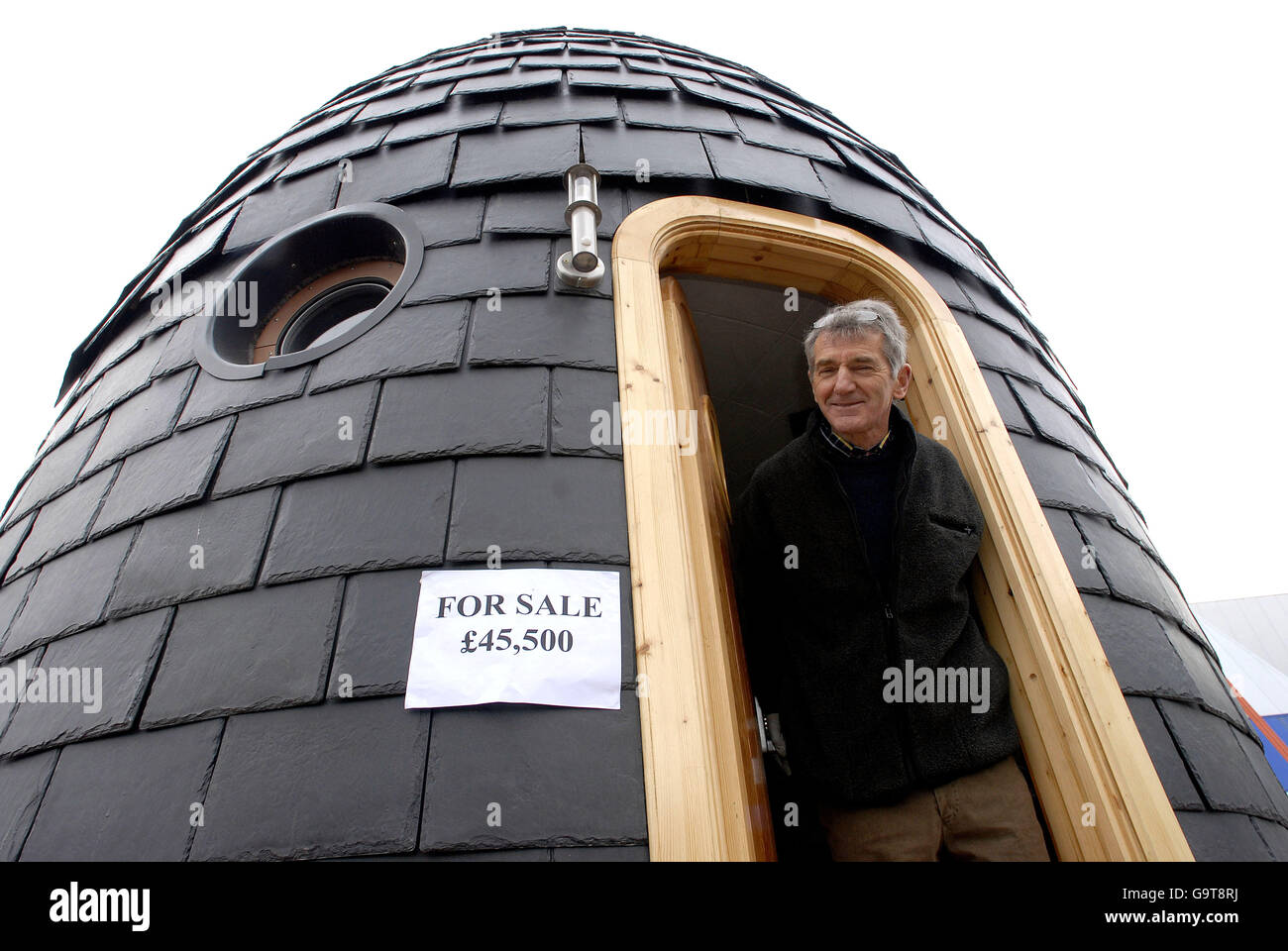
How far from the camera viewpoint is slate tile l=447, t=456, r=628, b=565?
1.75 metres

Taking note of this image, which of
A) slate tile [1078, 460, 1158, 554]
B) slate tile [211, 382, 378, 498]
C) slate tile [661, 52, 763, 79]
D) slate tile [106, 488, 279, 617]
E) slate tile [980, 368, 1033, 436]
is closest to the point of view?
slate tile [106, 488, 279, 617]

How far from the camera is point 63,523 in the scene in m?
2.37

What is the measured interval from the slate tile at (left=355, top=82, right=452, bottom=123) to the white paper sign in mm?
2301

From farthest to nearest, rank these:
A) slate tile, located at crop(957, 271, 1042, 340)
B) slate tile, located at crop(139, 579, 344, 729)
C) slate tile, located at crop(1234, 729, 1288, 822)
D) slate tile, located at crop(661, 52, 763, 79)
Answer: slate tile, located at crop(661, 52, 763, 79)
slate tile, located at crop(957, 271, 1042, 340)
slate tile, located at crop(1234, 729, 1288, 822)
slate tile, located at crop(139, 579, 344, 729)

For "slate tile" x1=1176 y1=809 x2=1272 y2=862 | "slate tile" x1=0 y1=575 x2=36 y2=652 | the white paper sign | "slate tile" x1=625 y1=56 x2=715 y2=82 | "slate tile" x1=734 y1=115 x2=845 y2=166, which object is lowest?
"slate tile" x1=1176 y1=809 x2=1272 y2=862

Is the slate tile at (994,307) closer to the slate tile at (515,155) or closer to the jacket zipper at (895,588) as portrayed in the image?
the jacket zipper at (895,588)

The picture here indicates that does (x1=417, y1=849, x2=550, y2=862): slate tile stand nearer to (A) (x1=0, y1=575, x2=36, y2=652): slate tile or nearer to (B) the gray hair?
(B) the gray hair

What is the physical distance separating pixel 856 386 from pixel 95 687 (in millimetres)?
2151

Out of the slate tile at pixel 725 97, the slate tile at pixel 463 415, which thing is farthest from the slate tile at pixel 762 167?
the slate tile at pixel 463 415

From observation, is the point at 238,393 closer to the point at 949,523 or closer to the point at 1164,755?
the point at 949,523

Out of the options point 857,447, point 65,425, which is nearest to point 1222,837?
point 857,447

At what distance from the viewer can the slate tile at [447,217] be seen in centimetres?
243

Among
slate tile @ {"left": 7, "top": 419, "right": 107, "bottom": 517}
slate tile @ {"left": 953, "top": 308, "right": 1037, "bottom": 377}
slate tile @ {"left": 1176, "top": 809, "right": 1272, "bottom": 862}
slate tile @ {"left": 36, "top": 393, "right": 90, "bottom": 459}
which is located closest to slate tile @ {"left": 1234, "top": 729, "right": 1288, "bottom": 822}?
slate tile @ {"left": 1176, "top": 809, "right": 1272, "bottom": 862}

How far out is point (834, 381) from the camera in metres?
1.97
